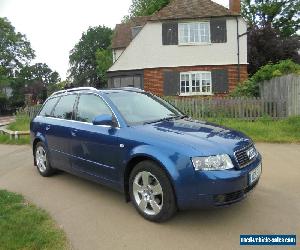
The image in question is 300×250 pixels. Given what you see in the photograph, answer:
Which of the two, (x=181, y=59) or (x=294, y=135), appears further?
(x=181, y=59)

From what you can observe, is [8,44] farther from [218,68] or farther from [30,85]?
[218,68]

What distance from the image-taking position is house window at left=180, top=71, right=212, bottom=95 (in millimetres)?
24234

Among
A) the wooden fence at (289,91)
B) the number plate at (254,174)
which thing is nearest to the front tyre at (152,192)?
the number plate at (254,174)

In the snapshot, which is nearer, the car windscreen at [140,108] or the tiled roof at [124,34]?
the car windscreen at [140,108]

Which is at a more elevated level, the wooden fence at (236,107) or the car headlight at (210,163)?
the wooden fence at (236,107)

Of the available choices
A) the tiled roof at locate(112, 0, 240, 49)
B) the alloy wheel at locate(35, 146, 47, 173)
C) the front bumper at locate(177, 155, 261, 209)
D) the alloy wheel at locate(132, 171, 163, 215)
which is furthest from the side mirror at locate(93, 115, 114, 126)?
the tiled roof at locate(112, 0, 240, 49)

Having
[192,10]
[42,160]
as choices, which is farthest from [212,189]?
[192,10]

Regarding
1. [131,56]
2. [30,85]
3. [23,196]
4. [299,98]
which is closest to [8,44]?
[30,85]

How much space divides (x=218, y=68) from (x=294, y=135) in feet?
46.4

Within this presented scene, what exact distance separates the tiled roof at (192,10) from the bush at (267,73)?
8355 millimetres

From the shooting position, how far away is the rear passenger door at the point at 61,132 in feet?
21.3

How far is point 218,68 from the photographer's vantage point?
24.2 meters

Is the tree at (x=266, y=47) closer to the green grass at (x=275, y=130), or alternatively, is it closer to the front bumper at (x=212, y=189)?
the green grass at (x=275, y=130)

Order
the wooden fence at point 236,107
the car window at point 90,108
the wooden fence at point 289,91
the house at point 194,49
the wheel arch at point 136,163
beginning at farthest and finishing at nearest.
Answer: the house at point 194,49
the wooden fence at point 236,107
the wooden fence at point 289,91
the car window at point 90,108
the wheel arch at point 136,163
